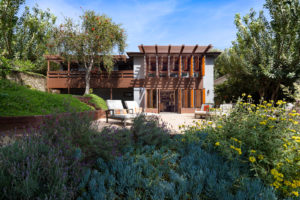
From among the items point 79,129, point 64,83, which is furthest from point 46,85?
point 79,129

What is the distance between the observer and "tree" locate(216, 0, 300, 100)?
34.4 feet

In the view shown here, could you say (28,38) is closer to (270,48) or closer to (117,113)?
(117,113)

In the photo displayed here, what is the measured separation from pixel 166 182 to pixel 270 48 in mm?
14222

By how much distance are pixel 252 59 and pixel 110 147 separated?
1387cm

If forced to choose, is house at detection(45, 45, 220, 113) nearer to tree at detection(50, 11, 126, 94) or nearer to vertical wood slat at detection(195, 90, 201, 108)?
vertical wood slat at detection(195, 90, 201, 108)

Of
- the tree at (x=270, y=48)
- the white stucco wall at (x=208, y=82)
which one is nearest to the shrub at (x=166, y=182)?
the tree at (x=270, y=48)

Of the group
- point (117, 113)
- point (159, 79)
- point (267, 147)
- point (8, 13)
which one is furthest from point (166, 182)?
point (8, 13)

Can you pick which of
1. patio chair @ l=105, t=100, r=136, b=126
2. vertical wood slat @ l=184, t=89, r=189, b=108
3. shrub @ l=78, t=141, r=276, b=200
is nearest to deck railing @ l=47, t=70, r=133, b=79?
vertical wood slat @ l=184, t=89, r=189, b=108

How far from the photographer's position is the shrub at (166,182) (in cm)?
165

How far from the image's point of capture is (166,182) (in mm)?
1829

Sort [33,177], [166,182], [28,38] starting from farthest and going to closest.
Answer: [28,38] → [166,182] → [33,177]

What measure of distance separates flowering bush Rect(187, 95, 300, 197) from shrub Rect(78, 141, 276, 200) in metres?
0.18

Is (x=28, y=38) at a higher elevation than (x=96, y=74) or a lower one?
higher

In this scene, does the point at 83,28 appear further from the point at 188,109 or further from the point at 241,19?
the point at 241,19
